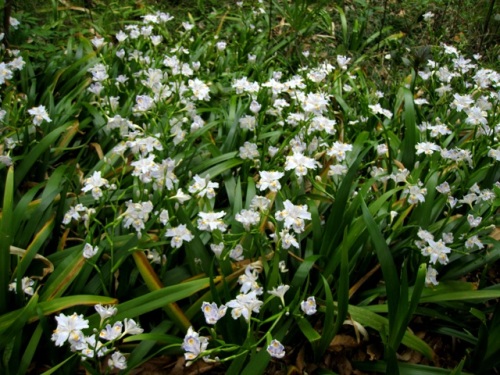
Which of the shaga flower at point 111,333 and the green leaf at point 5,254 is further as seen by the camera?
the green leaf at point 5,254

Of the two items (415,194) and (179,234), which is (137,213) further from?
(415,194)

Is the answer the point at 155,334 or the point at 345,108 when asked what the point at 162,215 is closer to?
the point at 155,334

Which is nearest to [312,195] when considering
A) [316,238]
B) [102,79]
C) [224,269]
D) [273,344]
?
[316,238]

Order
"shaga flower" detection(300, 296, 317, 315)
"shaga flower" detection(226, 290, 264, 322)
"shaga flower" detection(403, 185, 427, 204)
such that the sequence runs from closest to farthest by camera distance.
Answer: "shaga flower" detection(226, 290, 264, 322)
"shaga flower" detection(300, 296, 317, 315)
"shaga flower" detection(403, 185, 427, 204)

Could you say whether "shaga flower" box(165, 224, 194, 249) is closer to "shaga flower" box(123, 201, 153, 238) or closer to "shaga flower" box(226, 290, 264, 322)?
"shaga flower" box(123, 201, 153, 238)

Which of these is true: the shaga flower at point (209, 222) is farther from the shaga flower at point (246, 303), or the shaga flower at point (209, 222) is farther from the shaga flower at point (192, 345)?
the shaga flower at point (192, 345)

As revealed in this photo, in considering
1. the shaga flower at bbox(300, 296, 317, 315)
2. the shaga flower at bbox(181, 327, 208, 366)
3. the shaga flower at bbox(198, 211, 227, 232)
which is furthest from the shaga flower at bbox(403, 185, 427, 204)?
the shaga flower at bbox(181, 327, 208, 366)

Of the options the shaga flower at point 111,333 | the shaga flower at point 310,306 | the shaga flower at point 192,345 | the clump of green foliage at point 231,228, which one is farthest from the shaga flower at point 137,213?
the shaga flower at point 310,306

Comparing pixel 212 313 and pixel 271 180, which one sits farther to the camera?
pixel 271 180

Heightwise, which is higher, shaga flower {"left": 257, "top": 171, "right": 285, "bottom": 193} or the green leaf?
shaga flower {"left": 257, "top": 171, "right": 285, "bottom": 193}

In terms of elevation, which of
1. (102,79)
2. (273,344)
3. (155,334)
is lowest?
(155,334)

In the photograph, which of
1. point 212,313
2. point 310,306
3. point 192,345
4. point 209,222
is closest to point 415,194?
point 310,306
